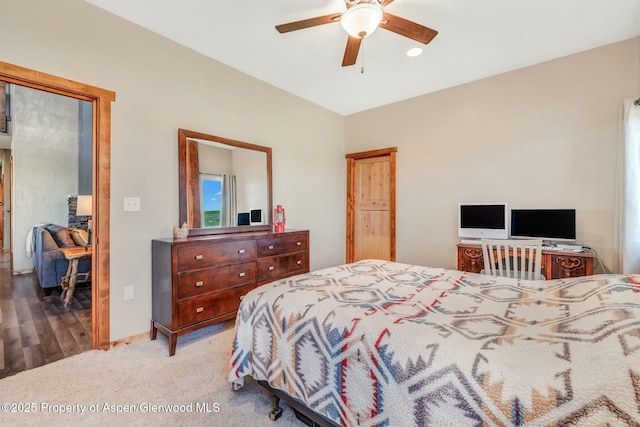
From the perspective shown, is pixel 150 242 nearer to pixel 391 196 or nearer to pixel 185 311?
pixel 185 311

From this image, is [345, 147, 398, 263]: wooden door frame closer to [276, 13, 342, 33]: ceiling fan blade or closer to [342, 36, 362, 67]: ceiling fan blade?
[342, 36, 362, 67]: ceiling fan blade

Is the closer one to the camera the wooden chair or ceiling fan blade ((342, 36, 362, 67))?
ceiling fan blade ((342, 36, 362, 67))

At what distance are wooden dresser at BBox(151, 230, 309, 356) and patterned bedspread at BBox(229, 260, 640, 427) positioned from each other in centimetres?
90

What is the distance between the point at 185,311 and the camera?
2330mm

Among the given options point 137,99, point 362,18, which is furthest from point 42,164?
point 362,18

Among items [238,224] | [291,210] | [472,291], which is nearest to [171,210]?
[238,224]

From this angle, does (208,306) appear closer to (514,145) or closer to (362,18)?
(362,18)

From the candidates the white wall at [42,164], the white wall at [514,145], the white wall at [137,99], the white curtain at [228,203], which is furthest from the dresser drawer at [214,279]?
the white wall at [42,164]

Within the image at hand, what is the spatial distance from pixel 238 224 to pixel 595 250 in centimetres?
371

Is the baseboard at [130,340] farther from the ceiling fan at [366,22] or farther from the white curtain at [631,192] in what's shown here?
the white curtain at [631,192]

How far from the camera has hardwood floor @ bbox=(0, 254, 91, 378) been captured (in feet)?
7.13

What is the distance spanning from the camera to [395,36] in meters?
2.59

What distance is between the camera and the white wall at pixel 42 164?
14.0ft

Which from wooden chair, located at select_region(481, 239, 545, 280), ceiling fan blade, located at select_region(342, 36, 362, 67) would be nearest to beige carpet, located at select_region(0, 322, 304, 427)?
wooden chair, located at select_region(481, 239, 545, 280)
